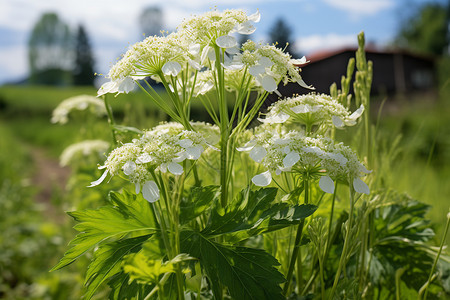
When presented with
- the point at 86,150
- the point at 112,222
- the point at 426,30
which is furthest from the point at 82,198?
the point at 426,30

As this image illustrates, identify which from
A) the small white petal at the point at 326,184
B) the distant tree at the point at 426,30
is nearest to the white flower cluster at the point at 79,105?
the small white petal at the point at 326,184

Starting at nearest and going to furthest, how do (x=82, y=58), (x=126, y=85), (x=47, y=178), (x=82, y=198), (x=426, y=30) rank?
(x=126, y=85) → (x=82, y=198) → (x=47, y=178) → (x=426, y=30) → (x=82, y=58)

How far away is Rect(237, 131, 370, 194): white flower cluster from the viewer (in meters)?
0.76

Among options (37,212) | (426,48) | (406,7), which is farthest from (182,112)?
(406,7)

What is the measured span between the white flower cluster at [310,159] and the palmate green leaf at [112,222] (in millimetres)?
247

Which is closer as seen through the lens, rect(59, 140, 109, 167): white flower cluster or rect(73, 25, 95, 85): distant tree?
rect(59, 140, 109, 167): white flower cluster

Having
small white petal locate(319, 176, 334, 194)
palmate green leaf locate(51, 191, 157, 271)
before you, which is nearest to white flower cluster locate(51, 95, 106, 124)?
palmate green leaf locate(51, 191, 157, 271)

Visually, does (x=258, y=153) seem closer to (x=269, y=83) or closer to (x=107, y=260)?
(x=269, y=83)

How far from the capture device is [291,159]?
0.75 metres

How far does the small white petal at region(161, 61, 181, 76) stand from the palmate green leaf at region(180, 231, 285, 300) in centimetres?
34

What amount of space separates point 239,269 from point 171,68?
1.36ft

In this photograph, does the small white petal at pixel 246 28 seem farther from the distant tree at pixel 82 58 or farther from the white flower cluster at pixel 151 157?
the distant tree at pixel 82 58

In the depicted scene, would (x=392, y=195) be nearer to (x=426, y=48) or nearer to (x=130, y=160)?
(x=130, y=160)

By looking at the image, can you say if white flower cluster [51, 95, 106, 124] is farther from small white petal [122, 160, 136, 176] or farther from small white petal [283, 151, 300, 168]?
small white petal [283, 151, 300, 168]
